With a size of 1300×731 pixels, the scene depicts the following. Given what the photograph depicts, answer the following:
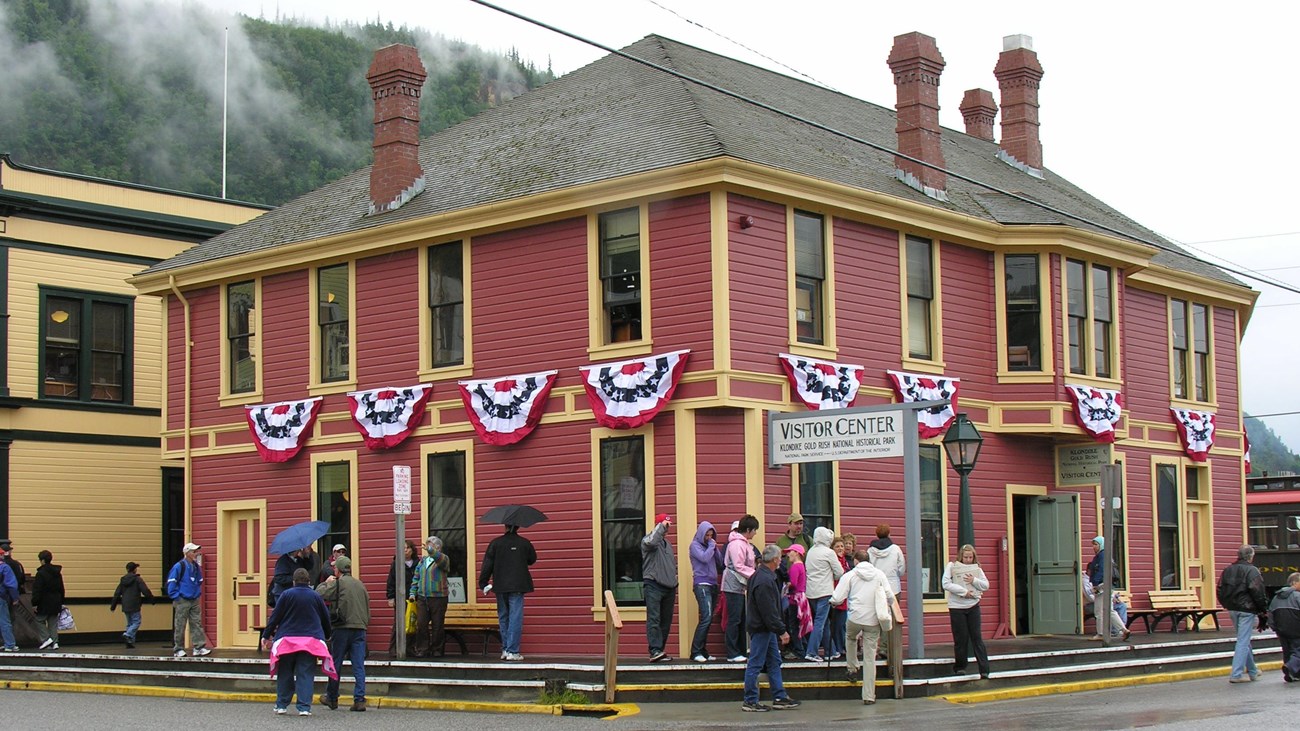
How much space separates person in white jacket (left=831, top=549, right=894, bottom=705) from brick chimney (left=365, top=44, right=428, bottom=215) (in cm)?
1145

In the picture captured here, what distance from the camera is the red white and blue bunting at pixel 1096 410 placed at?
85.5 feet

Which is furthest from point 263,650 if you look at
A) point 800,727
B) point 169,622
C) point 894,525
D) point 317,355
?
point 800,727

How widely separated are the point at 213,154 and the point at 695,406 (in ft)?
306

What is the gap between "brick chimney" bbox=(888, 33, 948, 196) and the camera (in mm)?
26406

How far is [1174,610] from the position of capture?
27969mm

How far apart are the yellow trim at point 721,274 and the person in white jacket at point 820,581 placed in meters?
2.85

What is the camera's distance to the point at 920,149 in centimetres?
2634

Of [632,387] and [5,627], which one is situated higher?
[632,387]

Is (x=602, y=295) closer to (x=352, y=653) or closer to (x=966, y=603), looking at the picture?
(x=352, y=653)

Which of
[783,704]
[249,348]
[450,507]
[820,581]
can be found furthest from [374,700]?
[249,348]

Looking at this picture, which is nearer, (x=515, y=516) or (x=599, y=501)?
(x=515, y=516)

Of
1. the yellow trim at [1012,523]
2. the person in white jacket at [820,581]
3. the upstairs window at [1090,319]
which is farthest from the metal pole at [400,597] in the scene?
the upstairs window at [1090,319]

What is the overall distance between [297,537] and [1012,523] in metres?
11.3

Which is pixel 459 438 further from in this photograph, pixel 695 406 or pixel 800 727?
pixel 800 727
